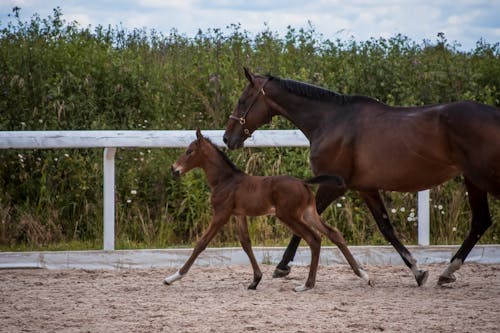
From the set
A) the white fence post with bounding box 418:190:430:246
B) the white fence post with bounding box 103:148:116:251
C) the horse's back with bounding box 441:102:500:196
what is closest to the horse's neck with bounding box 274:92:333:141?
the horse's back with bounding box 441:102:500:196

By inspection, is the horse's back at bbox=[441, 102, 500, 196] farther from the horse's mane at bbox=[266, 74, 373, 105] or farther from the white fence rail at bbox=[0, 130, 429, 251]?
the white fence rail at bbox=[0, 130, 429, 251]


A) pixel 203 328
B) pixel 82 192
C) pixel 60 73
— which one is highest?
pixel 60 73

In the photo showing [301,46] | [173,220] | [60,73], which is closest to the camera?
[173,220]

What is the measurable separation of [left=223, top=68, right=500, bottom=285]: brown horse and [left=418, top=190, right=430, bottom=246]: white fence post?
1.01 m

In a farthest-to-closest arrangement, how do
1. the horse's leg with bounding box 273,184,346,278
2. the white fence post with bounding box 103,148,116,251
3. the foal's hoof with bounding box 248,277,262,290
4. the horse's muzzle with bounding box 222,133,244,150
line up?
the white fence post with bounding box 103,148,116,251
the horse's muzzle with bounding box 222,133,244,150
the horse's leg with bounding box 273,184,346,278
the foal's hoof with bounding box 248,277,262,290

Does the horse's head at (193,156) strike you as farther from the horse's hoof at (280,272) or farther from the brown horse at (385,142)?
the horse's hoof at (280,272)

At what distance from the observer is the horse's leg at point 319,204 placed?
7.64 meters

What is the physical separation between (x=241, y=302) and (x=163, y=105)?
5902 millimetres

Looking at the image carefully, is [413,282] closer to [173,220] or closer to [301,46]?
[173,220]

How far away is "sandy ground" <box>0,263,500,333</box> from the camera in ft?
18.6

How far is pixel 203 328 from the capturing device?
5527 mm

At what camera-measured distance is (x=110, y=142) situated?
8.65 m

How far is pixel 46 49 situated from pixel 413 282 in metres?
7.09

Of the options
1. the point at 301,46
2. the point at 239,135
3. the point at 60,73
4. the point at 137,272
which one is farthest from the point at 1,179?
the point at 301,46
